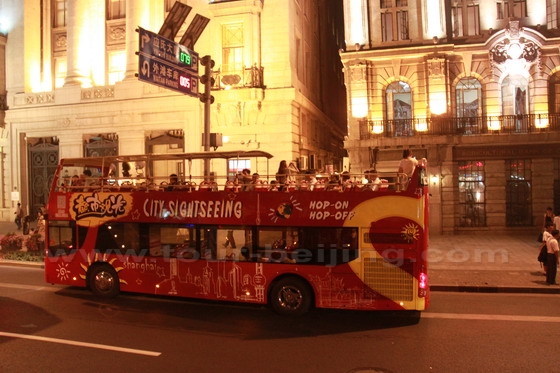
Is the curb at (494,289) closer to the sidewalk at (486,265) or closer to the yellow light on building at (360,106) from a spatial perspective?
the sidewalk at (486,265)

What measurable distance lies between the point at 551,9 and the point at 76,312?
78.0 feet

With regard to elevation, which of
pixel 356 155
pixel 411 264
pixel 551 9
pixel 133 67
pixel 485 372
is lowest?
pixel 485 372

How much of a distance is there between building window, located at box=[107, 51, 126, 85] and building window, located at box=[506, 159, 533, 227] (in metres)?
20.4

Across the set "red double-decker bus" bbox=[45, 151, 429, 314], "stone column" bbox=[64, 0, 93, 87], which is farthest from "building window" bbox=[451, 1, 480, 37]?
"stone column" bbox=[64, 0, 93, 87]

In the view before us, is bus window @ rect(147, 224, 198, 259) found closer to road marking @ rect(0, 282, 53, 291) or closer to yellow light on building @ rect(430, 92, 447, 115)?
road marking @ rect(0, 282, 53, 291)

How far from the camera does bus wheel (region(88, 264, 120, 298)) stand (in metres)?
11.6

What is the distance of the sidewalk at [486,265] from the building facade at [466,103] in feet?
7.24

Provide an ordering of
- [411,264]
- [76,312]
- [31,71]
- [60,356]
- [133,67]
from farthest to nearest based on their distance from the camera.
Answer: [31,71], [133,67], [76,312], [411,264], [60,356]

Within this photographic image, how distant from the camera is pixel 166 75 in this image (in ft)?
46.3

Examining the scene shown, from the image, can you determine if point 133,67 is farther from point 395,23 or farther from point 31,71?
point 395,23

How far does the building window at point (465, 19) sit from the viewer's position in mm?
23141

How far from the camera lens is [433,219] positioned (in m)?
22.7

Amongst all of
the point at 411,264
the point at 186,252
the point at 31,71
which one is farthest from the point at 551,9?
the point at 31,71

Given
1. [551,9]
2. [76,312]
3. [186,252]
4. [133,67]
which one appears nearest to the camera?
[76,312]
